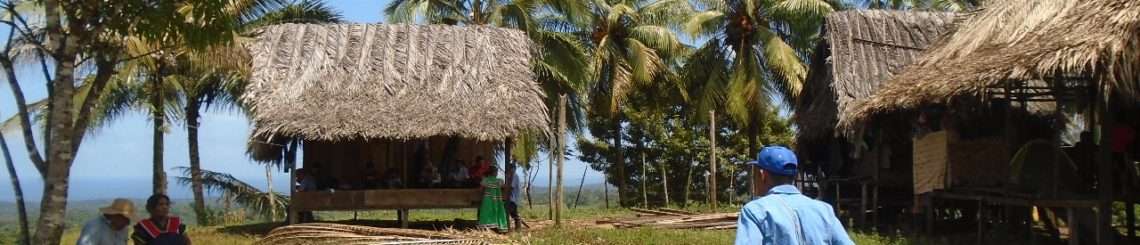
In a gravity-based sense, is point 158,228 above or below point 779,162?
below

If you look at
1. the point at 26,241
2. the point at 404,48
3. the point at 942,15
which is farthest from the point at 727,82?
the point at 26,241

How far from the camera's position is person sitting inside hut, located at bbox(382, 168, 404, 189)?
1533 cm

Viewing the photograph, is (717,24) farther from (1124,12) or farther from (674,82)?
(1124,12)

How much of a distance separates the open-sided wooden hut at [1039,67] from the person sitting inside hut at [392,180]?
554cm

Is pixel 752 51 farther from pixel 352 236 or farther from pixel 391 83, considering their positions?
pixel 352 236

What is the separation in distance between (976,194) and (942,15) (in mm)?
6185

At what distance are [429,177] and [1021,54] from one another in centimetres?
779

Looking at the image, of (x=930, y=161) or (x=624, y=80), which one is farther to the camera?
(x=624, y=80)

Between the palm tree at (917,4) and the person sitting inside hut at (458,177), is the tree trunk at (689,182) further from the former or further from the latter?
the person sitting inside hut at (458,177)

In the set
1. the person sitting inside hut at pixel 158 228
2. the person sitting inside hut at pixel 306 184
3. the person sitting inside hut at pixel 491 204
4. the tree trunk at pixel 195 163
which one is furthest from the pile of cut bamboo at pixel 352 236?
the tree trunk at pixel 195 163

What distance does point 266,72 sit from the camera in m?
14.9

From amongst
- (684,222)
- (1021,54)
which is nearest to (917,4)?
(684,222)

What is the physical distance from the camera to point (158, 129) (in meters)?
20.2

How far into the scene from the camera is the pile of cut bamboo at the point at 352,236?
12562mm
